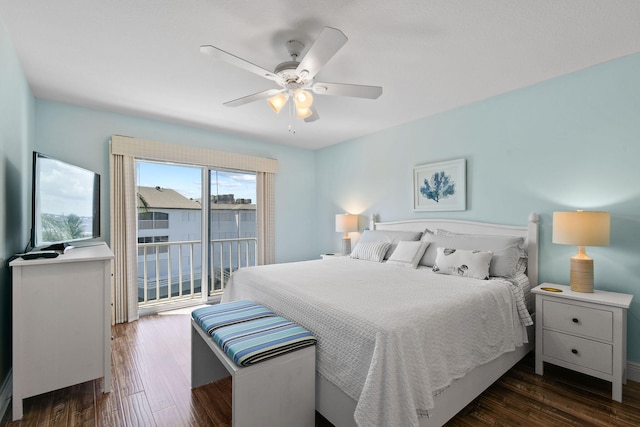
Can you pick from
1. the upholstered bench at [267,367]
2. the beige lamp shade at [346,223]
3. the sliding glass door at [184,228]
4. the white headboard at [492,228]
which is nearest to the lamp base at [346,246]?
the beige lamp shade at [346,223]

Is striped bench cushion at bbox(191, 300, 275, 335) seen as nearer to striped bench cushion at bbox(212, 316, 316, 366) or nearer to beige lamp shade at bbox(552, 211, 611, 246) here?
striped bench cushion at bbox(212, 316, 316, 366)

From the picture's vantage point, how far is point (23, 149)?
2.43 meters

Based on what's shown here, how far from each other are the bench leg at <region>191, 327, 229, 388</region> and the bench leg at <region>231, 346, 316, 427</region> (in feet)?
2.75

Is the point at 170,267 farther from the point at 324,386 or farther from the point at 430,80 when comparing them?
the point at 430,80

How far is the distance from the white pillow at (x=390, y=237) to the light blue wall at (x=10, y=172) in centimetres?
317

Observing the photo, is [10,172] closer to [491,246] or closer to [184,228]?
[184,228]

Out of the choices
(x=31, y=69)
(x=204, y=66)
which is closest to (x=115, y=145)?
(x=31, y=69)

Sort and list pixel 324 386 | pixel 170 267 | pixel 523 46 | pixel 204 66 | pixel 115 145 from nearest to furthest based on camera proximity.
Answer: pixel 324 386 < pixel 523 46 < pixel 204 66 < pixel 115 145 < pixel 170 267

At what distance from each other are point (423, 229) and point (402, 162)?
0.94 m

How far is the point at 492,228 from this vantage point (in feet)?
9.63

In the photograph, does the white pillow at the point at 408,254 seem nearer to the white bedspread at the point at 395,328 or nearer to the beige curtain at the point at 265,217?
the white bedspread at the point at 395,328

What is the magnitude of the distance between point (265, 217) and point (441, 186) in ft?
8.51

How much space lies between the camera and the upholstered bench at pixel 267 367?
56.4 inches

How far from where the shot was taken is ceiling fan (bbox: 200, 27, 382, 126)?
1633 mm
